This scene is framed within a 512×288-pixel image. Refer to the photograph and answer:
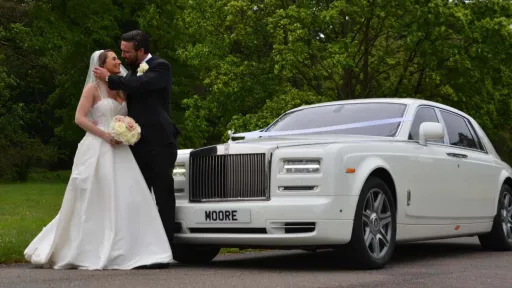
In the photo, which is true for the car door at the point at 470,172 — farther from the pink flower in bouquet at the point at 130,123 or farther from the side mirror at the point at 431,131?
the pink flower in bouquet at the point at 130,123

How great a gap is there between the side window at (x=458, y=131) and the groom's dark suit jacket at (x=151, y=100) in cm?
344

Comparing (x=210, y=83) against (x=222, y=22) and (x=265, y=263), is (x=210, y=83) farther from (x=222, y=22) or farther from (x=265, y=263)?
(x=265, y=263)

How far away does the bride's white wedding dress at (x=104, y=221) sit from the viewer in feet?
26.6

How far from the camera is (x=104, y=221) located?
8258 mm

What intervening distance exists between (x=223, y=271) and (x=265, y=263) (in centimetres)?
115

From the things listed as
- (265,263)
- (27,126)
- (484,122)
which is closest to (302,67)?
(484,122)

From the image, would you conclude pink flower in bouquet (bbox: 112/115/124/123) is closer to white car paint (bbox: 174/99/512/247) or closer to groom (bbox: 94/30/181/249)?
groom (bbox: 94/30/181/249)

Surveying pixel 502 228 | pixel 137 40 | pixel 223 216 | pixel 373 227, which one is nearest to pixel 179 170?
pixel 223 216

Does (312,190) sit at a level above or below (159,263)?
above

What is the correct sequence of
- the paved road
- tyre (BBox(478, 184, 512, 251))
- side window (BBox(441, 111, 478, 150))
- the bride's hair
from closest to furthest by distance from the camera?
the paved road → the bride's hair → side window (BBox(441, 111, 478, 150)) → tyre (BBox(478, 184, 512, 251))

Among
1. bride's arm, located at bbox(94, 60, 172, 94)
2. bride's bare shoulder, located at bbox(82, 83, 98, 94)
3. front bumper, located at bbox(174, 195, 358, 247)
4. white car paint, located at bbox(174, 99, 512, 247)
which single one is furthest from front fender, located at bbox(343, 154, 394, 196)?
bride's bare shoulder, located at bbox(82, 83, 98, 94)

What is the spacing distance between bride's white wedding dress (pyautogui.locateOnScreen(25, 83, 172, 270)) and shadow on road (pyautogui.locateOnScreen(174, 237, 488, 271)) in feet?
2.59

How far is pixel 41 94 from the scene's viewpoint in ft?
190

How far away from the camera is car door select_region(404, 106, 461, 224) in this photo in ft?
29.3
